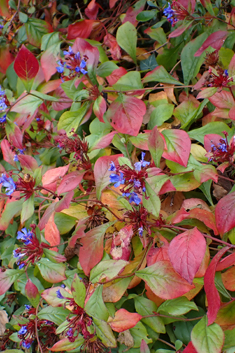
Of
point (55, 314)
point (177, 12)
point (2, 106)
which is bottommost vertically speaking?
point (55, 314)

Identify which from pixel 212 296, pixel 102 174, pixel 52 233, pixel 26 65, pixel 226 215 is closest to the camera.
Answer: pixel 212 296

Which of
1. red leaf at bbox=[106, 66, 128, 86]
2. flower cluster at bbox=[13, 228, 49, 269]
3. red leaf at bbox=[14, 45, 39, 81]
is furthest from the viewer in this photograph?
red leaf at bbox=[106, 66, 128, 86]

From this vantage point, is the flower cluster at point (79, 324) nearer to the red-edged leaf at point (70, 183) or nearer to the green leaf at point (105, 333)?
the green leaf at point (105, 333)

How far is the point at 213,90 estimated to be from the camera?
3.55 feet

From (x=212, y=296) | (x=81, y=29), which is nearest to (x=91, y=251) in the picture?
(x=212, y=296)

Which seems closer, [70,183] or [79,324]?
[79,324]

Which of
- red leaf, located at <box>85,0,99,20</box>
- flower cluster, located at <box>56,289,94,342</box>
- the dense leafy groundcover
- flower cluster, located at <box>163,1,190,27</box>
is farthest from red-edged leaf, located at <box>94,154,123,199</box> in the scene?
red leaf, located at <box>85,0,99,20</box>

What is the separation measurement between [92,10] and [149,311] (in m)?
1.70

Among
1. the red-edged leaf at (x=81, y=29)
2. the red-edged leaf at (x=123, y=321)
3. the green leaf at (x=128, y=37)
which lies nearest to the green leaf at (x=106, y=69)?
the green leaf at (x=128, y=37)

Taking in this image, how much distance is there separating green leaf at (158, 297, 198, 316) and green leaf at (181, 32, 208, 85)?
3.07 ft

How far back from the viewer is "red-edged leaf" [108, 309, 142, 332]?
38.9 inches

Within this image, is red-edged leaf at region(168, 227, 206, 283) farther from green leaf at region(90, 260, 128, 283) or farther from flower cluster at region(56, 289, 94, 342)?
flower cluster at region(56, 289, 94, 342)

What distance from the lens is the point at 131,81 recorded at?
1417 millimetres

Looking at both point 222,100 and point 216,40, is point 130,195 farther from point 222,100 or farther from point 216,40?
point 216,40
